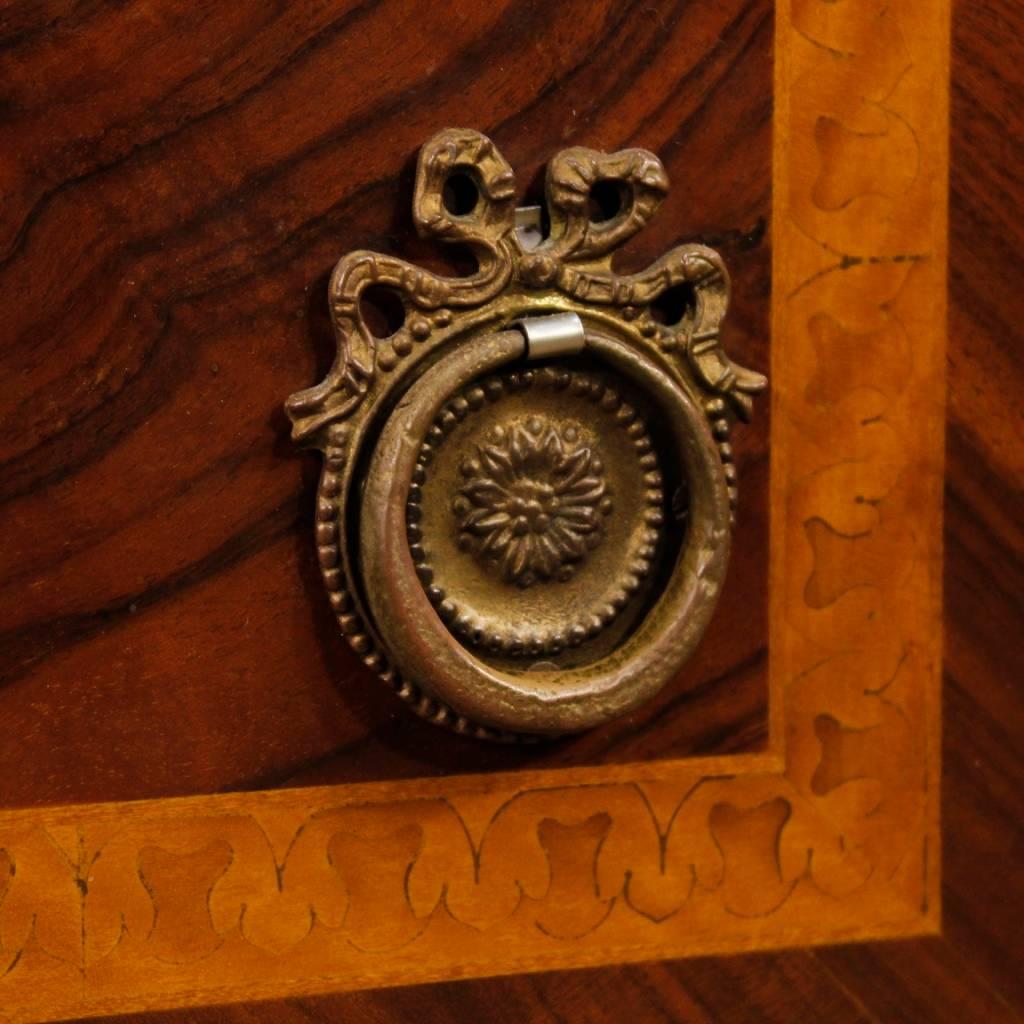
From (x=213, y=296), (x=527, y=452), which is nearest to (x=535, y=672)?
(x=527, y=452)

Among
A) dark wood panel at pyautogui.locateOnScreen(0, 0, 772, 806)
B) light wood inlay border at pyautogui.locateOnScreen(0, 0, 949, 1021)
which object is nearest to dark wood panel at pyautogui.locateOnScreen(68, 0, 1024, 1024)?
light wood inlay border at pyautogui.locateOnScreen(0, 0, 949, 1021)

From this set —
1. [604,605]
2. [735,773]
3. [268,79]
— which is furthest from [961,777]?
[268,79]

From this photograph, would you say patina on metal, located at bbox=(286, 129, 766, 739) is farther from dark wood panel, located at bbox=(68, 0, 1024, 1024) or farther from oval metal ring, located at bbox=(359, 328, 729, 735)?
dark wood panel, located at bbox=(68, 0, 1024, 1024)

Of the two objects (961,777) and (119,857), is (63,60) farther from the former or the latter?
(961,777)

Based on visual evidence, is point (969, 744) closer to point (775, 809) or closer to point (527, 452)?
point (775, 809)

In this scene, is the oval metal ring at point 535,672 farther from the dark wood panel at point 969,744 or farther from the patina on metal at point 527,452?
the dark wood panel at point 969,744
